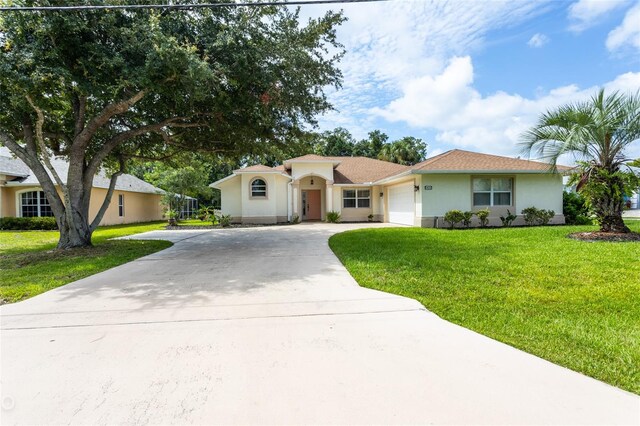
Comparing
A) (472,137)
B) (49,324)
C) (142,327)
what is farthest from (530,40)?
(472,137)

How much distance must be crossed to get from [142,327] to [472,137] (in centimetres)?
2246

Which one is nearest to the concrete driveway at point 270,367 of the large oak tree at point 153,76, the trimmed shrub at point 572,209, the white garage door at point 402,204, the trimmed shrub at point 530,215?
the large oak tree at point 153,76

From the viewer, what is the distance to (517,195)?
1532 centimetres

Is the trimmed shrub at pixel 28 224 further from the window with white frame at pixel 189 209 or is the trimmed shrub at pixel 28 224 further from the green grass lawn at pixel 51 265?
the window with white frame at pixel 189 209

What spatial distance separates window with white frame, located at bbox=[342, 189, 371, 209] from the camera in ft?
70.5

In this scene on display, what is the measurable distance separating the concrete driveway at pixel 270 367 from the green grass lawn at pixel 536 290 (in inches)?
14.8

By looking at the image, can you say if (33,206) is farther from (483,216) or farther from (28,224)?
(483,216)

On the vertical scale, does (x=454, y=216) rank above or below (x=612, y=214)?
below

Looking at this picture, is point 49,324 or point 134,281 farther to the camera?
point 134,281

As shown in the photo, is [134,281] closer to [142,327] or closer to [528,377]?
[142,327]

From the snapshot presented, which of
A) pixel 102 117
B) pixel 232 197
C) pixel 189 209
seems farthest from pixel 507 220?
pixel 189 209

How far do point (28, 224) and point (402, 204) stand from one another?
68.9 feet

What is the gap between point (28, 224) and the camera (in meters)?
17.8

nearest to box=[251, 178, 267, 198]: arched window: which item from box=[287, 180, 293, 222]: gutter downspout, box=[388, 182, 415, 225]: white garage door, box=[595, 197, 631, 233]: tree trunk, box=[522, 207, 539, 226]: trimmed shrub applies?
box=[287, 180, 293, 222]: gutter downspout
